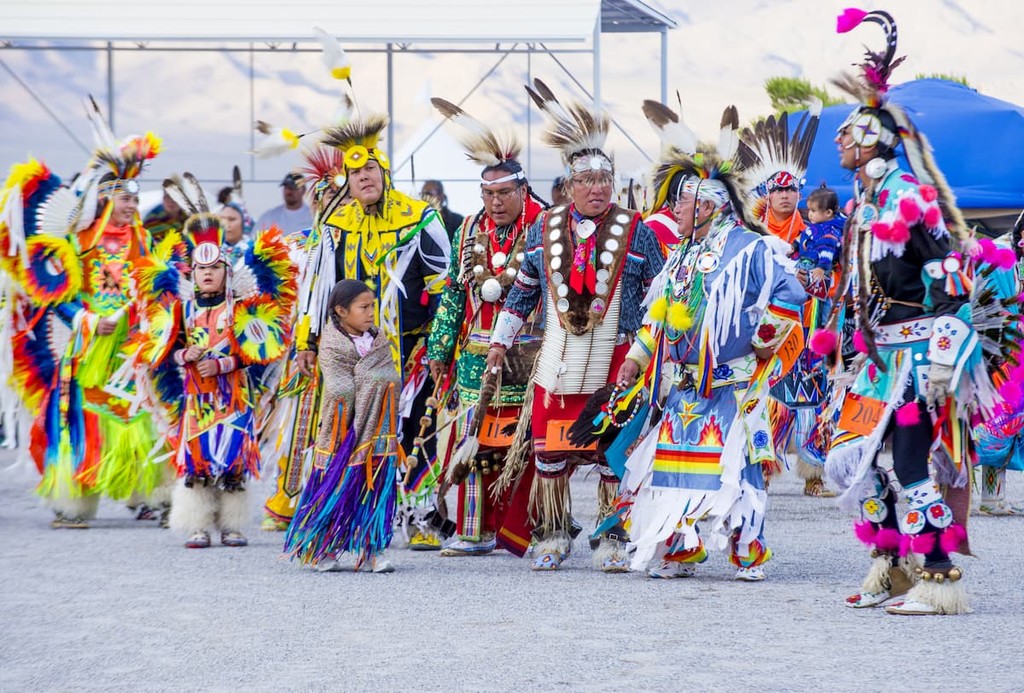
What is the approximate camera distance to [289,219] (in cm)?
1241

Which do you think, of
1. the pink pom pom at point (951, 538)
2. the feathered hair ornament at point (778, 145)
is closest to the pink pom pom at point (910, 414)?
the pink pom pom at point (951, 538)

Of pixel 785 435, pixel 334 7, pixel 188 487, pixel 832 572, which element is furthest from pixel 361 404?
pixel 334 7

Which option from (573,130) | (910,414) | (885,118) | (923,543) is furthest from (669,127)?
(923,543)

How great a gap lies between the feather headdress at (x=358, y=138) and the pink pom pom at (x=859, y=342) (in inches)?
107

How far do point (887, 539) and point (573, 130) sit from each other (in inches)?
88.8

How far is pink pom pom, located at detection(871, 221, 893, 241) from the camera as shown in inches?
211

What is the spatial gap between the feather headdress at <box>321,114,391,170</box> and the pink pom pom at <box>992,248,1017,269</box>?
118 inches

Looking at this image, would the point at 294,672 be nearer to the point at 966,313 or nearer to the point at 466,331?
the point at 966,313

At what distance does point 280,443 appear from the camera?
829 centimetres

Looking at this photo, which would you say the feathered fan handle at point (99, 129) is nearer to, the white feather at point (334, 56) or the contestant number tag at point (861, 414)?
the white feather at point (334, 56)

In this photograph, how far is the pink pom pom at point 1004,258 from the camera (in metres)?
5.50

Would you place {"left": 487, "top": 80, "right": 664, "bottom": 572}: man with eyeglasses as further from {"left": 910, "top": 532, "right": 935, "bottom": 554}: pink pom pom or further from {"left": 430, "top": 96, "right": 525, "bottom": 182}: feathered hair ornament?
{"left": 910, "top": 532, "right": 935, "bottom": 554}: pink pom pom

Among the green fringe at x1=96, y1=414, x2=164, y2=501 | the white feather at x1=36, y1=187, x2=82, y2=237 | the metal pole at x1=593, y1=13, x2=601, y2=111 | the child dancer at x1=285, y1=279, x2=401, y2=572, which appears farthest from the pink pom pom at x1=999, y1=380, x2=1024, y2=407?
the metal pole at x1=593, y1=13, x2=601, y2=111

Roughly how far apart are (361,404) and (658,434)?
1.22m
